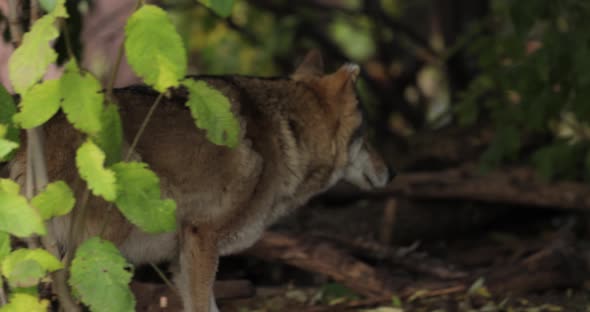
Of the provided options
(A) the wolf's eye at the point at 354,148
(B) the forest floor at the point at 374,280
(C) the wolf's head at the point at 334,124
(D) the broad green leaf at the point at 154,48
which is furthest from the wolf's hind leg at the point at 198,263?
(D) the broad green leaf at the point at 154,48

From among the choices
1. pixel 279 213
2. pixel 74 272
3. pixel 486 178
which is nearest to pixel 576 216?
pixel 486 178

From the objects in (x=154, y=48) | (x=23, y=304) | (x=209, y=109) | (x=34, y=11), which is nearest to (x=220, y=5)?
(x=154, y=48)

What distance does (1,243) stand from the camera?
3428 mm

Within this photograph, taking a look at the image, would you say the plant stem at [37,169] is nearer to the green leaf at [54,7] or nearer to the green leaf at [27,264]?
the green leaf at [27,264]

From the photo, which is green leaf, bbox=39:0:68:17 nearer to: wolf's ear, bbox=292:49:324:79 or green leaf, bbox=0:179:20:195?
green leaf, bbox=0:179:20:195

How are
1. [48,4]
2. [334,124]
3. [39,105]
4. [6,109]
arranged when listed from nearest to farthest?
[48,4] → [39,105] → [6,109] → [334,124]

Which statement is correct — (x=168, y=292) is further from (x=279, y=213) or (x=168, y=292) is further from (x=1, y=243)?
(x=1, y=243)

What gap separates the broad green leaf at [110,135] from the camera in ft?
11.4

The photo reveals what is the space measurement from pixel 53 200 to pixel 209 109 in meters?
0.61

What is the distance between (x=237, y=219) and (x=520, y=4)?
114 inches

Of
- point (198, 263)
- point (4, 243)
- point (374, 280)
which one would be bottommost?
point (374, 280)

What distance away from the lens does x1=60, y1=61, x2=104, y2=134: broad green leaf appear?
3.26 metres

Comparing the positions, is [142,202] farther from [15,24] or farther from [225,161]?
[225,161]

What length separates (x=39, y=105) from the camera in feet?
10.7
